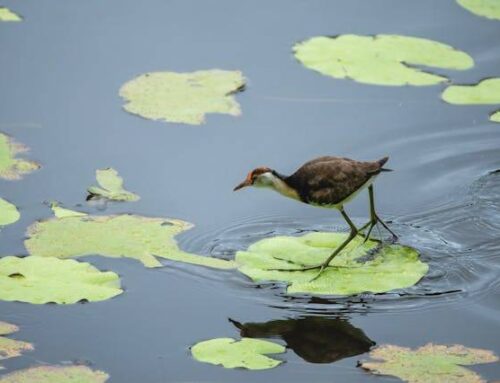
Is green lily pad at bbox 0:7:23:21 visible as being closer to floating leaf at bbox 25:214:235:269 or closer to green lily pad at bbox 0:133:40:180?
green lily pad at bbox 0:133:40:180

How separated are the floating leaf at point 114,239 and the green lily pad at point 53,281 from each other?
274 mm

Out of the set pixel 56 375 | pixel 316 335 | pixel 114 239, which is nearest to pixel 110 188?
pixel 114 239

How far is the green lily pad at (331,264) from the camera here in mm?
8039

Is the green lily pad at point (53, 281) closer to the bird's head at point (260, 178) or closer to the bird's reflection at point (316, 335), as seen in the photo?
the bird's reflection at point (316, 335)

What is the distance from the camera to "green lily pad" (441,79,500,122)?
34.7 ft

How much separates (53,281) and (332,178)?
2.10m

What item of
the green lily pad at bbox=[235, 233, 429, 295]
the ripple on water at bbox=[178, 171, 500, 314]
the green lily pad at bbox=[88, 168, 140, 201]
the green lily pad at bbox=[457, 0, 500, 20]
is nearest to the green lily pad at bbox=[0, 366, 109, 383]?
the ripple on water at bbox=[178, 171, 500, 314]

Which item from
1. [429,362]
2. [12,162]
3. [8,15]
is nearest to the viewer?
[429,362]

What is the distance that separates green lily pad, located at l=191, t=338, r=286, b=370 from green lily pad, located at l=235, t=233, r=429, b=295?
2.62ft

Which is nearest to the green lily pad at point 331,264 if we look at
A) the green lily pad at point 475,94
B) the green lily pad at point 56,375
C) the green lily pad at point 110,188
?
the green lily pad at point 110,188

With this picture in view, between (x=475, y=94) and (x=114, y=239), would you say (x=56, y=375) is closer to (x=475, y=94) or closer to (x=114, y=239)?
(x=114, y=239)

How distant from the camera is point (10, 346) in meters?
7.34

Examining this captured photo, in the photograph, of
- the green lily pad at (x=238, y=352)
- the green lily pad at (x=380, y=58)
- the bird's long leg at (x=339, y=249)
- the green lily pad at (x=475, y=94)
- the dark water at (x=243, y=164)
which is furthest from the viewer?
the green lily pad at (x=380, y=58)

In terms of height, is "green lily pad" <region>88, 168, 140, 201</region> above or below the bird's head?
below
